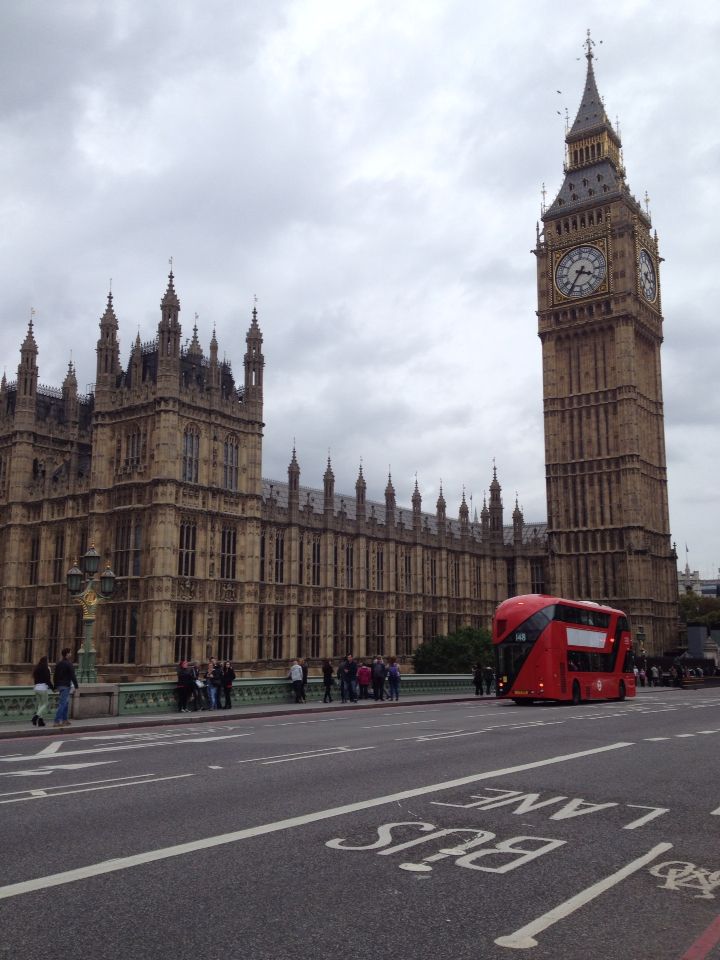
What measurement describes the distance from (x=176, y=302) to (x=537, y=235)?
45213mm

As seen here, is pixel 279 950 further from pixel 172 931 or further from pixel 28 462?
pixel 28 462

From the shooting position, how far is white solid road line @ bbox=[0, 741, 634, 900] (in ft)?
23.2

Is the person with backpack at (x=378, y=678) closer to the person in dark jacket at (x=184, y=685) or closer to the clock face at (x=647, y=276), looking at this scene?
the person in dark jacket at (x=184, y=685)

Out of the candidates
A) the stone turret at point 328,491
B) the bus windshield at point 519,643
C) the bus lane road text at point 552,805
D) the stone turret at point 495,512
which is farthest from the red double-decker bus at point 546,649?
the stone turret at point 495,512

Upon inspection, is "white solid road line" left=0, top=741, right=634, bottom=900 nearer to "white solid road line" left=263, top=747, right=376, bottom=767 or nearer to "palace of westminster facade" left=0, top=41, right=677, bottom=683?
"white solid road line" left=263, top=747, right=376, bottom=767

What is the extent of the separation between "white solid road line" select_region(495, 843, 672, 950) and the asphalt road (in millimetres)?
25

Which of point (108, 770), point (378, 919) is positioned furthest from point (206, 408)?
point (378, 919)

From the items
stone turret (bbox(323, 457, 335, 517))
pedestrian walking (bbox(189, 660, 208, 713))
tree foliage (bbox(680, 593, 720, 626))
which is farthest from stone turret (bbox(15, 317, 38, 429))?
tree foliage (bbox(680, 593, 720, 626))

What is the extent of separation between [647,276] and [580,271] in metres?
6.45

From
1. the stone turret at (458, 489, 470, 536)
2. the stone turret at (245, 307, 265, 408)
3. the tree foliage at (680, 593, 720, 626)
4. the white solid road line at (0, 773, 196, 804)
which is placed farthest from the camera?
the tree foliage at (680, 593, 720, 626)

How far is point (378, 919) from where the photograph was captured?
6215 mm

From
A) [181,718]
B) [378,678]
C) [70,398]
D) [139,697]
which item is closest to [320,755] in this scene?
[181,718]

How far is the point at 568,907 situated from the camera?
6.52 meters

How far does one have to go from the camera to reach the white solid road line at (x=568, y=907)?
581 centimetres
